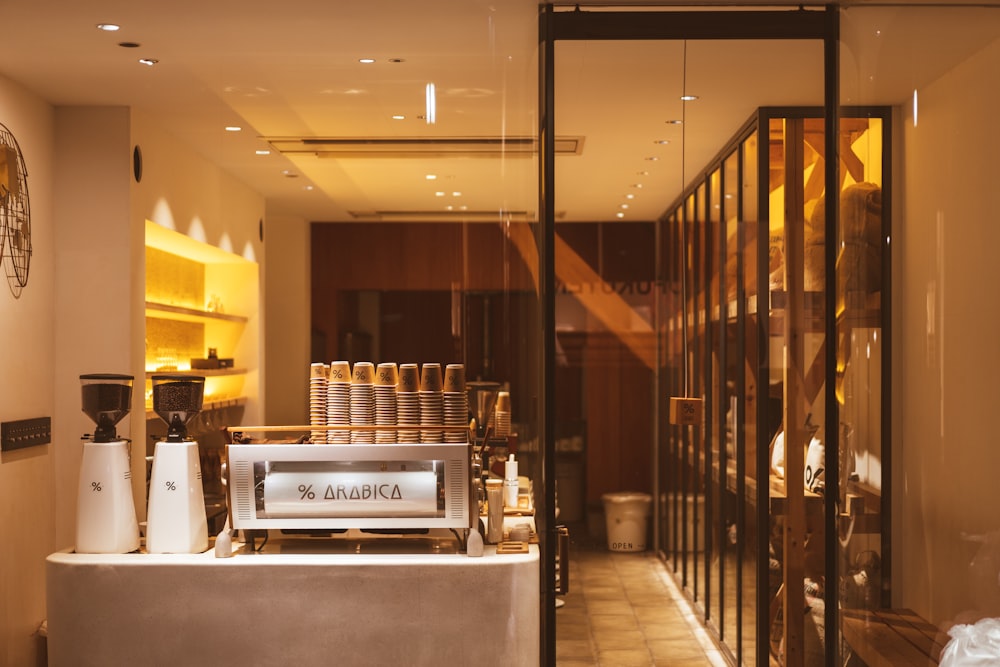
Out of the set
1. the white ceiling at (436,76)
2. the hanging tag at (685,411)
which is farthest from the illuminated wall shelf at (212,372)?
the hanging tag at (685,411)

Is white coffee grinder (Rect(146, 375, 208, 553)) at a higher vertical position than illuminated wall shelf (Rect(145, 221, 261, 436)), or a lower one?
lower

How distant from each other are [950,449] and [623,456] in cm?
239

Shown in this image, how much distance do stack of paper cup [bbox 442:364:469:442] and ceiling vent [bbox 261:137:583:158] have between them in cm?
76

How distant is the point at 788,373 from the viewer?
3.73 metres

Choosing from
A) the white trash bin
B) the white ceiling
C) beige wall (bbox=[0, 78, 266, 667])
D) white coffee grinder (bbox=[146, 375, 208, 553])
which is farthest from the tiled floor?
beige wall (bbox=[0, 78, 266, 667])

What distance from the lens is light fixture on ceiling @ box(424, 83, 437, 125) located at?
3.55 meters

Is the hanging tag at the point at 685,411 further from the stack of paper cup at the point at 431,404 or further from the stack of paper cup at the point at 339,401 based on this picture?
the stack of paper cup at the point at 339,401

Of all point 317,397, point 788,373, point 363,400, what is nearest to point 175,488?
point 317,397

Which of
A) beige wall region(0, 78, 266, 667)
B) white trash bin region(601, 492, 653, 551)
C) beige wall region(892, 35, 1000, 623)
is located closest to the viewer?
beige wall region(892, 35, 1000, 623)

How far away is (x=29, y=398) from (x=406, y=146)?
1.94 meters

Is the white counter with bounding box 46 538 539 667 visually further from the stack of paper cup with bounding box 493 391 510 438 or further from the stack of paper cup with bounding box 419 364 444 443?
the stack of paper cup with bounding box 493 391 510 438

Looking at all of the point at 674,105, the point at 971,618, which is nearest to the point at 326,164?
the point at 674,105

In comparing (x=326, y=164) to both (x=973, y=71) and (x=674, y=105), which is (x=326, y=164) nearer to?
(x=674, y=105)

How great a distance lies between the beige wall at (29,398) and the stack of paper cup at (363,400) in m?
1.60
